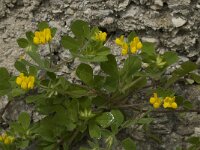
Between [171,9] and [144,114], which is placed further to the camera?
[171,9]

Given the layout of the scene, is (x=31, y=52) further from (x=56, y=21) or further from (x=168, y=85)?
(x=168, y=85)

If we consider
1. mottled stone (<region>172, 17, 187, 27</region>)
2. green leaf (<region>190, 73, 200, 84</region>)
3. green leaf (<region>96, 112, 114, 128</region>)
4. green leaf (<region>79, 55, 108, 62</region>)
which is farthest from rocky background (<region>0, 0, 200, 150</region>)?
green leaf (<region>79, 55, 108, 62</region>)

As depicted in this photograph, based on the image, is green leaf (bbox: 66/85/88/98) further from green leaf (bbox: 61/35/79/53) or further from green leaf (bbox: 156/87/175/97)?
green leaf (bbox: 156/87/175/97)

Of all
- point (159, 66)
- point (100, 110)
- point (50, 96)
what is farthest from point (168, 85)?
point (50, 96)

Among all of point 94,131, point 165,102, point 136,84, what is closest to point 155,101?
point 165,102

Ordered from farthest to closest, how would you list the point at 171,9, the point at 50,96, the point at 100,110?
the point at 171,9
the point at 100,110
the point at 50,96

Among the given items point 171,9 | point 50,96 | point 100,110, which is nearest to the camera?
point 50,96
